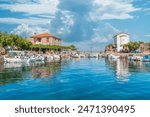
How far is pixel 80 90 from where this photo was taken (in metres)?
26.6

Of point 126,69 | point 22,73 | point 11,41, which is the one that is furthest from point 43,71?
point 11,41

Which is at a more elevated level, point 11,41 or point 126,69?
point 11,41

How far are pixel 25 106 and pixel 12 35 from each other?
267ft

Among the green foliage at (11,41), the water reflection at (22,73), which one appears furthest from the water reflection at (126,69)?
the green foliage at (11,41)

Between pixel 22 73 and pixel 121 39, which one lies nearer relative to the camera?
pixel 22 73

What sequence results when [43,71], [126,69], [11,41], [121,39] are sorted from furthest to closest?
1. [121,39]
2. [11,41]
3. [126,69]
4. [43,71]

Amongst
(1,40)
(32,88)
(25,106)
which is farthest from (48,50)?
(25,106)

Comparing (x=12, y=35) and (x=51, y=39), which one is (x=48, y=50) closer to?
(x=51, y=39)

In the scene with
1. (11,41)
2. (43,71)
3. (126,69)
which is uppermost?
(11,41)

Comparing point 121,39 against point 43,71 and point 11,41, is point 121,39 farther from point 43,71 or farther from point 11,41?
point 43,71

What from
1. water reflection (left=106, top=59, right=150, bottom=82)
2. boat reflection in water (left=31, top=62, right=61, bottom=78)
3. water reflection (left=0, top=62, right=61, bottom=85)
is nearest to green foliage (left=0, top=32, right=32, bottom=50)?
boat reflection in water (left=31, top=62, right=61, bottom=78)

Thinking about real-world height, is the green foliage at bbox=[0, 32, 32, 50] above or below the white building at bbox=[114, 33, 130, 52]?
below

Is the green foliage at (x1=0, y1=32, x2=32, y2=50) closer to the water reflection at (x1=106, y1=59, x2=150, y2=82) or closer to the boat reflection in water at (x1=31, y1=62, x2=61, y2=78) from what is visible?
the boat reflection in water at (x1=31, y1=62, x2=61, y2=78)

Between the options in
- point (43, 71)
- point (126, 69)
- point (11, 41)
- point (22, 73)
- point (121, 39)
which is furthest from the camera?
point (121, 39)
